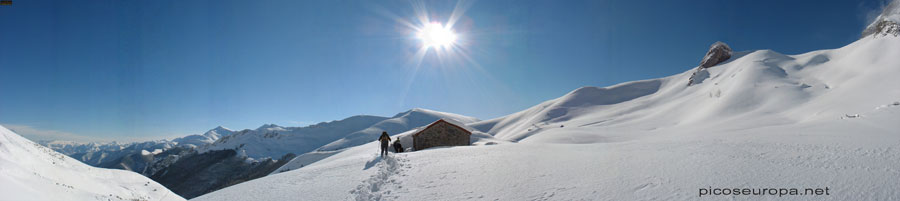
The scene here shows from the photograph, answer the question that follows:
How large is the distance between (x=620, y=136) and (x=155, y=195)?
41308 millimetres

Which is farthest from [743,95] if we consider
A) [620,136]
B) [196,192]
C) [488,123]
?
[196,192]

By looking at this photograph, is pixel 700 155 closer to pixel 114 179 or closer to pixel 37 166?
pixel 37 166

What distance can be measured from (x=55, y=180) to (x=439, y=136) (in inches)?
1046

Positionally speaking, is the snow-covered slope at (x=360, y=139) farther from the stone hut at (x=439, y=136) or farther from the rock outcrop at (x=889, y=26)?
the rock outcrop at (x=889, y=26)

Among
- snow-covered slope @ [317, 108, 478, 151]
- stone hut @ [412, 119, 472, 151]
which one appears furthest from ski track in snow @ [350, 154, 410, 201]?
snow-covered slope @ [317, 108, 478, 151]

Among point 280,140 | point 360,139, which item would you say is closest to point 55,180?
point 360,139

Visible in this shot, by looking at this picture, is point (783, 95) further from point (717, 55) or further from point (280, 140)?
point (280, 140)

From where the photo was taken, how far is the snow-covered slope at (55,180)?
346 inches

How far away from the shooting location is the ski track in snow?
8.19 m

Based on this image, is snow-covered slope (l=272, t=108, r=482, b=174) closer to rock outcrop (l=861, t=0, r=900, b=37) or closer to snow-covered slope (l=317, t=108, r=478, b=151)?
snow-covered slope (l=317, t=108, r=478, b=151)

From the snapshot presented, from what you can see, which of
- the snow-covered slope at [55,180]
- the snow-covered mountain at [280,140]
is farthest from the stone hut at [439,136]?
the snow-covered mountain at [280,140]

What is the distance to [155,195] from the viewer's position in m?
17.0

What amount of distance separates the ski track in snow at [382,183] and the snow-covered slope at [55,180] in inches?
309

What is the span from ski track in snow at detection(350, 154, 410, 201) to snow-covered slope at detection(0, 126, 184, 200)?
25.8 feet
